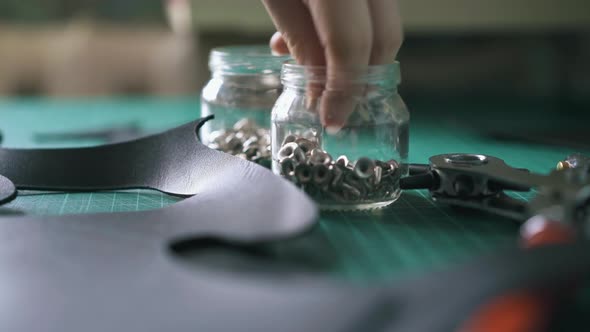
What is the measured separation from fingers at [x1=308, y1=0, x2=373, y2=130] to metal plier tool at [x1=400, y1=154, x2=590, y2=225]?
9 cm

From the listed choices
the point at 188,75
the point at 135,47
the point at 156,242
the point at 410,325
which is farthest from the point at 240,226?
the point at 135,47

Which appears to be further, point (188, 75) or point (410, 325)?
point (188, 75)

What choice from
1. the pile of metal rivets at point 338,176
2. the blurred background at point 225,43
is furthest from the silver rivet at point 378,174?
the blurred background at point 225,43

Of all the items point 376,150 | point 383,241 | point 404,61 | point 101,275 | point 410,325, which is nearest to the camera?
point 410,325

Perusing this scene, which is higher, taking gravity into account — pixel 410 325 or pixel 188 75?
pixel 410 325

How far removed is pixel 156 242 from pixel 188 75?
1.43 m

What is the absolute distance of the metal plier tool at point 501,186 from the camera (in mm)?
464

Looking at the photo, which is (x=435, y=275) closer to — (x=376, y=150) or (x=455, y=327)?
(x=455, y=327)

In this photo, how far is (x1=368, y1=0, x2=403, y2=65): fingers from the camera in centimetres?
62

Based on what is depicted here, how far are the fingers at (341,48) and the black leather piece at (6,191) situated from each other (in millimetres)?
268

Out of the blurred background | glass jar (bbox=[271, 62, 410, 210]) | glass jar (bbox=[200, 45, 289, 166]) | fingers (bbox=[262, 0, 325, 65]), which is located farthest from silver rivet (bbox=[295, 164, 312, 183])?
the blurred background

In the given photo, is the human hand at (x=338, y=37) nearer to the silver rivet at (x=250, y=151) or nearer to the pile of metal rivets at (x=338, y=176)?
the pile of metal rivets at (x=338, y=176)

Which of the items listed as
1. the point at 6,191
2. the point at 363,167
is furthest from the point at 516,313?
the point at 6,191

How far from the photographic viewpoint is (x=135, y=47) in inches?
76.1
